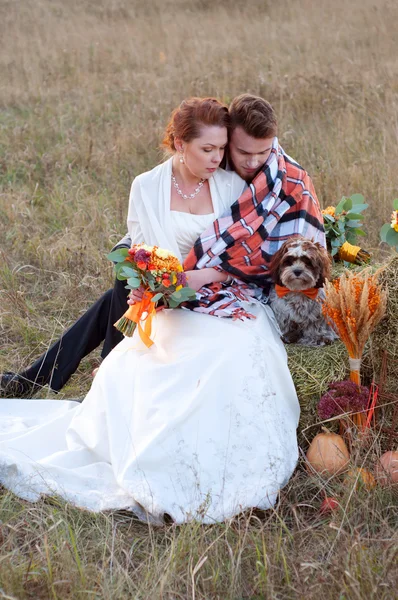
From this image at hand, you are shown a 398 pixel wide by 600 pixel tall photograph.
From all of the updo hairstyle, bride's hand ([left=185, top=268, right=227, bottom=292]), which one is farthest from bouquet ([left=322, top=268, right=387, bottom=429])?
the updo hairstyle

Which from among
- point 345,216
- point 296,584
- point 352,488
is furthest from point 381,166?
point 296,584

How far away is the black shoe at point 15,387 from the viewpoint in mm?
4789

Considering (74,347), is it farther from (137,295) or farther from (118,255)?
(118,255)

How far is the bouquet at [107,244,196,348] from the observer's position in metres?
3.79

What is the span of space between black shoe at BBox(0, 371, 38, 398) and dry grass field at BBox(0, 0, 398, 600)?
230mm

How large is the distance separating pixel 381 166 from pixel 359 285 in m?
3.51

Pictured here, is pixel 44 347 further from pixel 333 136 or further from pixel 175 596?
pixel 333 136

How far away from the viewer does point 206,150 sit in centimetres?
410

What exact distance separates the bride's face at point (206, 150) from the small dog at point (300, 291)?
2.10 feet

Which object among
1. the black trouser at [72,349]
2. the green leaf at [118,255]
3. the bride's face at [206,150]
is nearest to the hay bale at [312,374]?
the green leaf at [118,255]

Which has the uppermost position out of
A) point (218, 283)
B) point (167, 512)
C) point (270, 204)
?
point (270, 204)

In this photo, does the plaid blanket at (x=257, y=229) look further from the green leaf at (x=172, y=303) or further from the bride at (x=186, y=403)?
the green leaf at (x=172, y=303)

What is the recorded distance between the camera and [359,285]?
360cm

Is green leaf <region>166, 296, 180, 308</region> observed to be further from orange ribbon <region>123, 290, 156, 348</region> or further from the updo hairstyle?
the updo hairstyle
